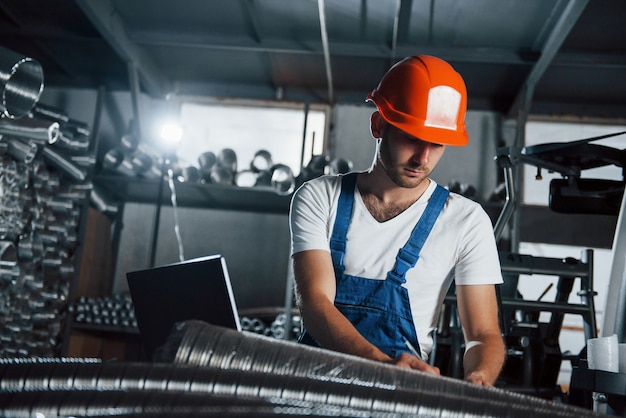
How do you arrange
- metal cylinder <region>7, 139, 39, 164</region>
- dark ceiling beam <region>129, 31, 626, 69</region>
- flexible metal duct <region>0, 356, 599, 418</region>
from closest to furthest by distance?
flexible metal duct <region>0, 356, 599, 418</region> → metal cylinder <region>7, 139, 39, 164</region> → dark ceiling beam <region>129, 31, 626, 69</region>

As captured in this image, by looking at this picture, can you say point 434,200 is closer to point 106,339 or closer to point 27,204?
point 27,204

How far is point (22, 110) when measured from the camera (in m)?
3.07

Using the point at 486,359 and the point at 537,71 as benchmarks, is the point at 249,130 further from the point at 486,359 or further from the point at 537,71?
the point at 486,359

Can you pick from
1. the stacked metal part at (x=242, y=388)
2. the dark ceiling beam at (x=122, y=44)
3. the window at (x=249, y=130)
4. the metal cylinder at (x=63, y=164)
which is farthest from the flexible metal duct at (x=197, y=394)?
the window at (x=249, y=130)

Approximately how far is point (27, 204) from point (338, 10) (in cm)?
251

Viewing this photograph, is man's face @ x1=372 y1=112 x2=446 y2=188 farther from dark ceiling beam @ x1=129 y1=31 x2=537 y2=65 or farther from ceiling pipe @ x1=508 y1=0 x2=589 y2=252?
dark ceiling beam @ x1=129 y1=31 x2=537 y2=65

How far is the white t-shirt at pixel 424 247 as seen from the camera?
170 centimetres

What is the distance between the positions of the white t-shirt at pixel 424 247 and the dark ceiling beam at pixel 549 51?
9.46ft

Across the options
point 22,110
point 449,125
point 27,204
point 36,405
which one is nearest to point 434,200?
point 449,125

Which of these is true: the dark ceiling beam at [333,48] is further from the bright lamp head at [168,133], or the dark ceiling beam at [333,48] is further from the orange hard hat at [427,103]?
the orange hard hat at [427,103]

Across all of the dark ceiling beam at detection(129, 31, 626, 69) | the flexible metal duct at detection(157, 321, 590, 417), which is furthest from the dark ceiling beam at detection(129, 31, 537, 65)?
the flexible metal duct at detection(157, 321, 590, 417)

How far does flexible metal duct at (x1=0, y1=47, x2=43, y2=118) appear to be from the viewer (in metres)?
2.79

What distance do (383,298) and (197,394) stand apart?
1008 mm

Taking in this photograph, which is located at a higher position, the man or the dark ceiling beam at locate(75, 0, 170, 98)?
the dark ceiling beam at locate(75, 0, 170, 98)
